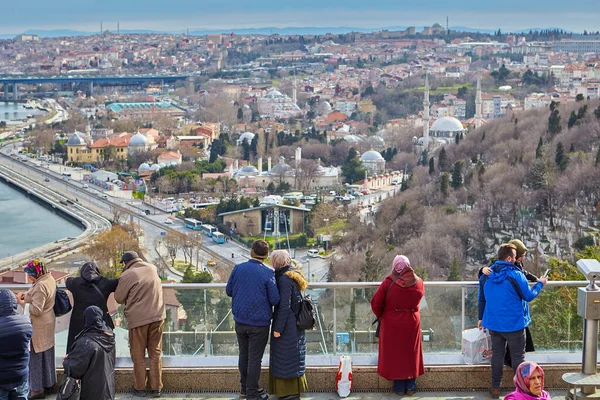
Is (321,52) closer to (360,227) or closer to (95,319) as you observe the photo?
(360,227)

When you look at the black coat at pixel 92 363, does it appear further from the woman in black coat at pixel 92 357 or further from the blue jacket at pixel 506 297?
the blue jacket at pixel 506 297

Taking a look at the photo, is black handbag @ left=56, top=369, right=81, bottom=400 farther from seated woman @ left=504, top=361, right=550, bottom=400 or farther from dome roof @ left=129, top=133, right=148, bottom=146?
dome roof @ left=129, top=133, right=148, bottom=146

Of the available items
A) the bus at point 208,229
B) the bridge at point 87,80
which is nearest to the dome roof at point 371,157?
the bus at point 208,229

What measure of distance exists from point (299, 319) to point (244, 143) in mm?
33326

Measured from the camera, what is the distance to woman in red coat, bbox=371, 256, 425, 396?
3.16 metres

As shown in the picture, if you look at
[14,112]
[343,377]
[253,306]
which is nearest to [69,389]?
[253,306]

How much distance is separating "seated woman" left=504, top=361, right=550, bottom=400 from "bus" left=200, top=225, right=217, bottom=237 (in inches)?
778

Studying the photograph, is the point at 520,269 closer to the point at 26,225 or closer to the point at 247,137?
the point at 26,225

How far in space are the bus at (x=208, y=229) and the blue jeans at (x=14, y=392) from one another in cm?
1928

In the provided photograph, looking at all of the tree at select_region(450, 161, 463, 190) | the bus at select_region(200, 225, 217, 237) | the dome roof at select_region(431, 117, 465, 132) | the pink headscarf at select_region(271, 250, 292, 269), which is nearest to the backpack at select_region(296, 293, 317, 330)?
the pink headscarf at select_region(271, 250, 292, 269)

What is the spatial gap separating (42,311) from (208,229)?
19.6m

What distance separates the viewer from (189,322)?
337 cm

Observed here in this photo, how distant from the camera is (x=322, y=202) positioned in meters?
24.8

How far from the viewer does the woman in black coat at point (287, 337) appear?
3.11 meters
